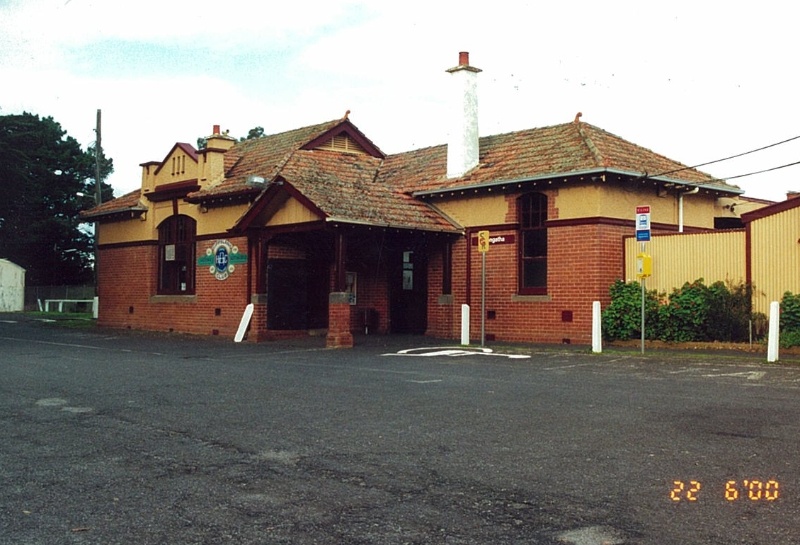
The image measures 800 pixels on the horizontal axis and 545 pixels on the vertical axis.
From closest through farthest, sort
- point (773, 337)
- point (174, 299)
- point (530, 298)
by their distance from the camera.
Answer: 1. point (773, 337)
2. point (530, 298)
3. point (174, 299)

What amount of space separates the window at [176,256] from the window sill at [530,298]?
1109 centimetres

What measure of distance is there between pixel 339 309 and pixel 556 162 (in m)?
6.28

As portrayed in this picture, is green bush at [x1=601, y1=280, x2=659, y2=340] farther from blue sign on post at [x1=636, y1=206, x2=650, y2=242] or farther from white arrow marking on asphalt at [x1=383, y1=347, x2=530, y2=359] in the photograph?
white arrow marking on asphalt at [x1=383, y1=347, x2=530, y2=359]

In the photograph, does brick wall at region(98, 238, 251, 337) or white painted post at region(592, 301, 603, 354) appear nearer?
white painted post at region(592, 301, 603, 354)

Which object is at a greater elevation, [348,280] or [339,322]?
[348,280]

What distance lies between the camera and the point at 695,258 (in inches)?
745

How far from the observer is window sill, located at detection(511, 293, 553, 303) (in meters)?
21.1

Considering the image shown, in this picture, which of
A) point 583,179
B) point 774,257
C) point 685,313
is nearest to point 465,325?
point 583,179

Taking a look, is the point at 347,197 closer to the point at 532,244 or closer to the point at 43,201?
the point at 532,244

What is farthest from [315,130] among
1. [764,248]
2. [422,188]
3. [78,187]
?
[78,187]

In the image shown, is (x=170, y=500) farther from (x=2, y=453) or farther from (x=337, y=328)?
(x=337, y=328)

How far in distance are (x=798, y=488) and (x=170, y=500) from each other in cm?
399

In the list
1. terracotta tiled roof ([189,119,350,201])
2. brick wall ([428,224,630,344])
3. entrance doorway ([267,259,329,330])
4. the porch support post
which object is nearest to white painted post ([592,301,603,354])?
brick wall ([428,224,630,344])

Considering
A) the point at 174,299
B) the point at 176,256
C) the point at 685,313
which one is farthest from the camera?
the point at 176,256
